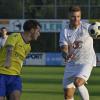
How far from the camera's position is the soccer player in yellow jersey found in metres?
9.04

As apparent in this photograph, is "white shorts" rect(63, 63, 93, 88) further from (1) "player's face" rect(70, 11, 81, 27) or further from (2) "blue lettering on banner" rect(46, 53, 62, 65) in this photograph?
(2) "blue lettering on banner" rect(46, 53, 62, 65)

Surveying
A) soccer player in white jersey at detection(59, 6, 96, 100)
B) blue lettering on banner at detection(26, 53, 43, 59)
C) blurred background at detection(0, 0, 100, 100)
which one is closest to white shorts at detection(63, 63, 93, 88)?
soccer player in white jersey at detection(59, 6, 96, 100)

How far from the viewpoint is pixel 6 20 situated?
38.9 meters

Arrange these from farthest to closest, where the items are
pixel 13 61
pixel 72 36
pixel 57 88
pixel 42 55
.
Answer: pixel 42 55, pixel 57 88, pixel 72 36, pixel 13 61

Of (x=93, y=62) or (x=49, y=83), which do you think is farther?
(x=49, y=83)

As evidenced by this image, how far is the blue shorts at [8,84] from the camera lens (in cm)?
920

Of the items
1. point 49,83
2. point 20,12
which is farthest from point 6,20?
point 49,83

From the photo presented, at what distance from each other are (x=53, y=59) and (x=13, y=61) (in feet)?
92.5

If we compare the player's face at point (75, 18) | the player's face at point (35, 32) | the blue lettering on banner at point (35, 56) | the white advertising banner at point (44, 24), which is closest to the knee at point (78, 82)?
the player's face at point (75, 18)

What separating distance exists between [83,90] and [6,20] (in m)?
27.7

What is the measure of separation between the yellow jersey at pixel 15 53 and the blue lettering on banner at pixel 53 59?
27.7m

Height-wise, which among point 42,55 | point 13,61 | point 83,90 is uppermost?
point 13,61

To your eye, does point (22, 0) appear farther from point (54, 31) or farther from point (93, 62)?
point (93, 62)

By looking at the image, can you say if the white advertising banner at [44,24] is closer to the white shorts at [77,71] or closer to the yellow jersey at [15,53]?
the white shorts at [77,71]
